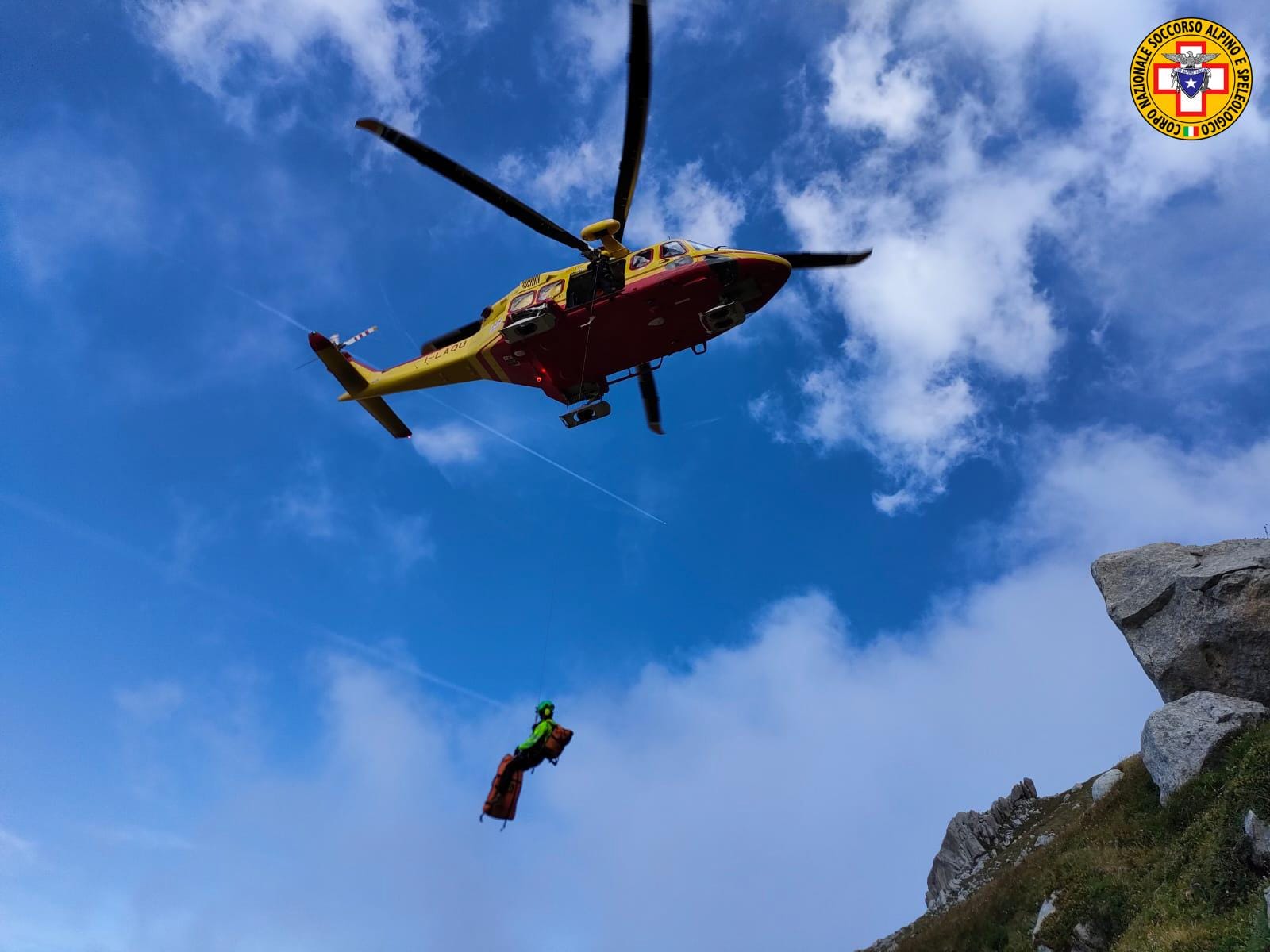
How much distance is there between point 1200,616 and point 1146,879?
771cm

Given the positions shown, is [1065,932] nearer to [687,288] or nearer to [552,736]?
[552,736]

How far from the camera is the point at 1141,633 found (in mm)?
22078

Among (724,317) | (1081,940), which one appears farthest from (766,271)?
(1081,940)

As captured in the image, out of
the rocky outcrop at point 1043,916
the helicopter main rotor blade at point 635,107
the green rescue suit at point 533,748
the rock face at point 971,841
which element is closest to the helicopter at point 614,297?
the helicopter main rotor blade at point 635,107

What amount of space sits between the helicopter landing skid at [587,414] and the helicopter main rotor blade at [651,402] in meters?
2.70

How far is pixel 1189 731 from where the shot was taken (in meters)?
18.4

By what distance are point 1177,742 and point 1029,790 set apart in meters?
15.0

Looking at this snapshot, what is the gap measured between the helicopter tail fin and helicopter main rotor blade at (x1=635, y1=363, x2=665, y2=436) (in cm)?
807

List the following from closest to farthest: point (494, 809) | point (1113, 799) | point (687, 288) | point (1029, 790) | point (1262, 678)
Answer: point (494, 809) < point (687, 288) < point (1262, 678) < point (1113, 799) < point (1029, 790)

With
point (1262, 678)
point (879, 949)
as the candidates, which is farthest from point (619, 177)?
point (879, 949)

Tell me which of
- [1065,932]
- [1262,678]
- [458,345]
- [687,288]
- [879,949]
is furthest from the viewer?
[879,949]

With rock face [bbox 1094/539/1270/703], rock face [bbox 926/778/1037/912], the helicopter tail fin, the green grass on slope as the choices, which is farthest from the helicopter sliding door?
rock face [bbox 926/778/1037/912]

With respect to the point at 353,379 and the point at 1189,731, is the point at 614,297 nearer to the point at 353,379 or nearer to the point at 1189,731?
the point at 353,379

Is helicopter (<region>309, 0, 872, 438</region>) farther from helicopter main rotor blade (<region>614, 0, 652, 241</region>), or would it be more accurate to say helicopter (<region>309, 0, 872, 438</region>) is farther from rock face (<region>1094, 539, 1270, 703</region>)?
rock face (<region>1094, 539, 1270, 703</region>)
